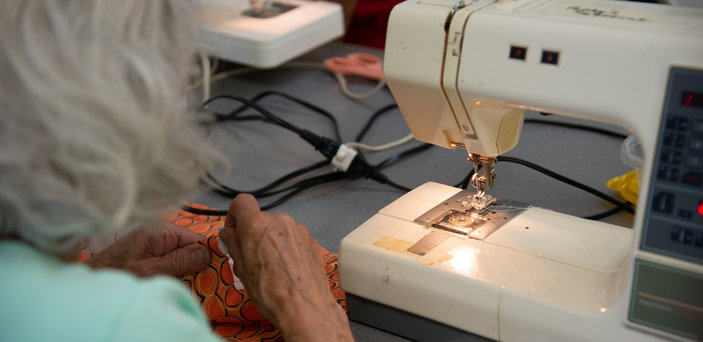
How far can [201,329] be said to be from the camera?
566mm

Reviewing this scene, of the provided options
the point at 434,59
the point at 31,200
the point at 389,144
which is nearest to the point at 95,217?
the point at 31,200

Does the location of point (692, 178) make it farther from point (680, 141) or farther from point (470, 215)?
point (470, 215)

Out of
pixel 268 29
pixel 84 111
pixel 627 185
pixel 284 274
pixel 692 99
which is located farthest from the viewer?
pixel 268 29

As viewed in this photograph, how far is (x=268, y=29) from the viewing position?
158 centimetres

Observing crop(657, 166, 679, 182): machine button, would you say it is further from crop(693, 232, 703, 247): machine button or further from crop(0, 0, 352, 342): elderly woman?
crop(0, 0, 352, 342): elderly woman

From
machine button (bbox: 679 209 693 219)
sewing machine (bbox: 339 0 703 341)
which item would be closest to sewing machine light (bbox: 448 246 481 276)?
sewing machine (bbox: 339 0 703 341)

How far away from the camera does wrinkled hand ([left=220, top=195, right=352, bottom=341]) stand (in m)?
0.78

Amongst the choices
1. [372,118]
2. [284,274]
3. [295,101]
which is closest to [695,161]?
[284,274]

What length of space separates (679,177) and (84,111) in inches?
22.3

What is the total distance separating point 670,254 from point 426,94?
1.09 feet

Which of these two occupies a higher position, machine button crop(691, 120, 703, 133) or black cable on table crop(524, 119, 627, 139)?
machine button crop(691, 120, 703, 133)

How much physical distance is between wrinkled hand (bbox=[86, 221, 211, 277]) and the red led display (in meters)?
0.60

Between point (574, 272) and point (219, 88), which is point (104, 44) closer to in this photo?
point (574, 272)

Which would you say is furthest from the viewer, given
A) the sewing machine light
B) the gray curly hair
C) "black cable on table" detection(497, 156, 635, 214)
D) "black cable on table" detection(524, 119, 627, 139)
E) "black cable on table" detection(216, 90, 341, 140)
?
"black cable on table" detection(216, 90, 341, 140)
